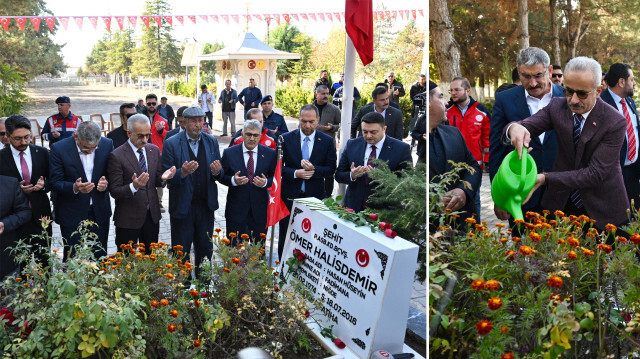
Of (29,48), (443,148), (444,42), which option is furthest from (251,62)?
(443,148)

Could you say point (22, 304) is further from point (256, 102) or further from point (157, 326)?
point (256, 102)

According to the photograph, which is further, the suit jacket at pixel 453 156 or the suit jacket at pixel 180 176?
the suit jacket at pixel 180 176

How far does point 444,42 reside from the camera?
3.86 m

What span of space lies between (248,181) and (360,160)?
1.06 meters

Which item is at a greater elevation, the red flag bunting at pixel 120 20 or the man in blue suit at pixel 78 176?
the red flag bunting at pixel 120 20

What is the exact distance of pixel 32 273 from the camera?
2.81 meters

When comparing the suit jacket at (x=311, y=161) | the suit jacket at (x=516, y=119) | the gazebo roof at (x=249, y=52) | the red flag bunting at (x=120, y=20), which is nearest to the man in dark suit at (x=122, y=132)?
the suit jacket at (x=311, y=161)

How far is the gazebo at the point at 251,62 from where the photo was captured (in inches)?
722

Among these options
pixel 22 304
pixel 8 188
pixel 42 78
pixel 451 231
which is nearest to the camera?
pixel 451 231

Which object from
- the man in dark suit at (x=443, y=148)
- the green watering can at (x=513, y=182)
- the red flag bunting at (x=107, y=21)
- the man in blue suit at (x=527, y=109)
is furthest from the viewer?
the red flag bunting at (x=107, y=21)

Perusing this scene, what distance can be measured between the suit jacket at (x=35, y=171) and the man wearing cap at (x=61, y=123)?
2848 mm

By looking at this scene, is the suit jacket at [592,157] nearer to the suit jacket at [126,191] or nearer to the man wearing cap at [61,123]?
the suit jacket at [126,191]

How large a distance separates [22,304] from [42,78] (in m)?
17.6

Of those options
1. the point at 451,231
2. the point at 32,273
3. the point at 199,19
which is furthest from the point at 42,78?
the point at 451,231
